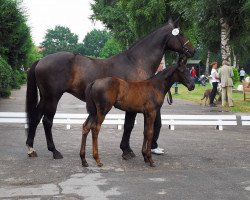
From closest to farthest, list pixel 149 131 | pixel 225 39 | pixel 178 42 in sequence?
pixel 149 131, pixel 178 42, pixel 225 39

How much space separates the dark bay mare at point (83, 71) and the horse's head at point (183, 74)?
530 millimetres

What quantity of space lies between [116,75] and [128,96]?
674mm

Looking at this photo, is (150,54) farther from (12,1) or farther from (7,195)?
(12,1)

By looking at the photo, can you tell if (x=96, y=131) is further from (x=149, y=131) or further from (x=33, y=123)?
(x=33, y=123)

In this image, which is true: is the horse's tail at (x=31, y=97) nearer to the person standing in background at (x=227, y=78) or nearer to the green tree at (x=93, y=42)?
the person standing in background at (x=227, y=78)

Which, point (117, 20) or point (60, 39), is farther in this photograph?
point (60, 39)

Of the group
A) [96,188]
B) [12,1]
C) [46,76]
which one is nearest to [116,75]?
[46,76]

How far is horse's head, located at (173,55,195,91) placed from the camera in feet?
24.3

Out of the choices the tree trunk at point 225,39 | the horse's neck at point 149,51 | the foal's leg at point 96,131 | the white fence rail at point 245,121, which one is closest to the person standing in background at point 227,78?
the tree trunk at point 225,39

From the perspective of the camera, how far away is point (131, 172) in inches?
260

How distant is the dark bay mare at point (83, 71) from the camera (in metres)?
7.50

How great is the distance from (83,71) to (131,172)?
2.08 meters

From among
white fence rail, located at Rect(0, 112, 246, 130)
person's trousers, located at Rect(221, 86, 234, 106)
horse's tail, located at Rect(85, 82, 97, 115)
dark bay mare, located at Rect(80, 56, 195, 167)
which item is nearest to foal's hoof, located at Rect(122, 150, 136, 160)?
dark bay mare, located at Rect(80, 56, 195, 167)

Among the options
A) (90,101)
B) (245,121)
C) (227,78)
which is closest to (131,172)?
(90,101)
